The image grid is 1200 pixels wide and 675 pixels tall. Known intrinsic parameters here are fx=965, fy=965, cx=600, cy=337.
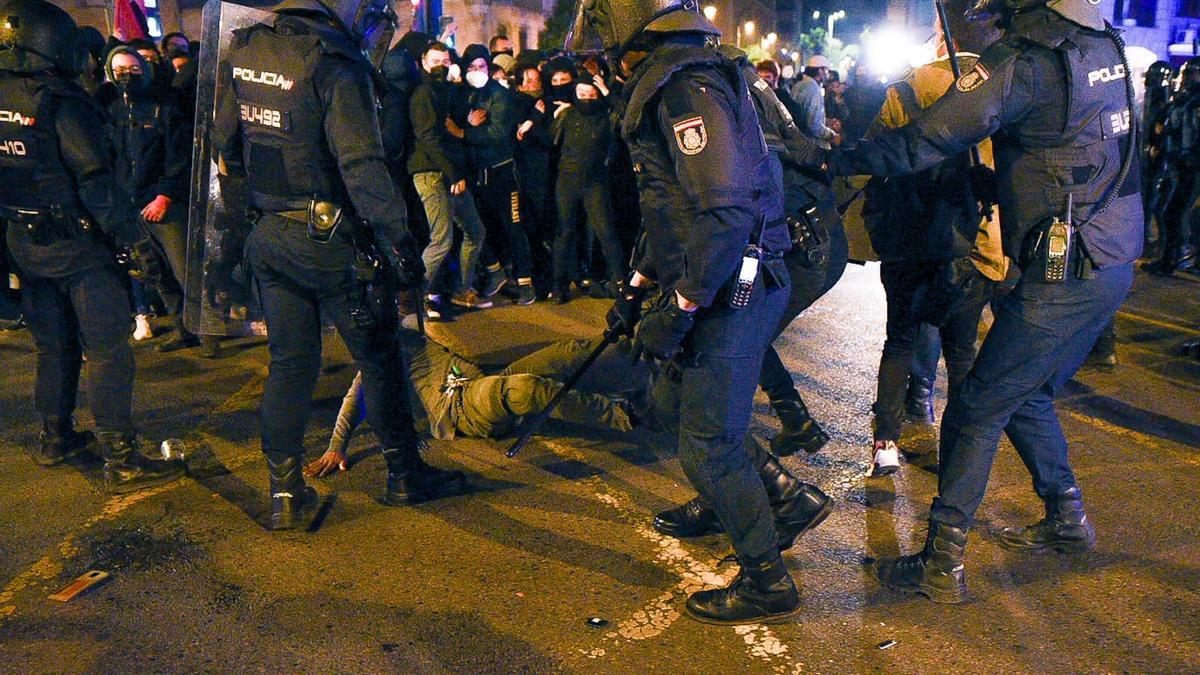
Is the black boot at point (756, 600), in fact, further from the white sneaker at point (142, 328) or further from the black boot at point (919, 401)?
the white sneaker at point (142, 328)

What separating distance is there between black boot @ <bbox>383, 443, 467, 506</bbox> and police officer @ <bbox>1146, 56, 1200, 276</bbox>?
777 centimetres

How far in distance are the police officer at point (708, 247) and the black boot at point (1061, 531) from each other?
3.60 feet

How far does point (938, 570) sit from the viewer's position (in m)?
3.38

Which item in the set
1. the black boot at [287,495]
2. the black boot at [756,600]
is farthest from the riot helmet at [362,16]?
the black boot at [756,600]

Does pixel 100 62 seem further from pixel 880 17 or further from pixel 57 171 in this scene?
pixel 880 17

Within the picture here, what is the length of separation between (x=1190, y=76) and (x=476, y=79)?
698cm

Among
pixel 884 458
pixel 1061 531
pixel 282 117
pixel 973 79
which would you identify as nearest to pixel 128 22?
pixel 282 117

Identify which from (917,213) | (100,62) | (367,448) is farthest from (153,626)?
(100,62)

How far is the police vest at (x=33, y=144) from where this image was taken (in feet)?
13.4

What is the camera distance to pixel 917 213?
4.17 m

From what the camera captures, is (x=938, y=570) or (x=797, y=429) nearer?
(x=938, y=570)

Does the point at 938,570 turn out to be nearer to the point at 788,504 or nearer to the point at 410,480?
the point at 788,504

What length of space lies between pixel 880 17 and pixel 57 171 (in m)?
75.0

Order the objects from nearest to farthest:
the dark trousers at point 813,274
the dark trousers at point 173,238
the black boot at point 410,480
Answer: the dark trousers at point 813,274 < the black boot at point 410,480 < the dark trousers at point 173,238
